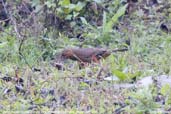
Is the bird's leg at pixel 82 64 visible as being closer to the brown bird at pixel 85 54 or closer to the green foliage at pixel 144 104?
the brown bird at pixel 85 54

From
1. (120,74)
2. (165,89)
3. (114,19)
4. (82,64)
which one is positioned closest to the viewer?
(165,89)

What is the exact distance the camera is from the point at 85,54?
438 cm

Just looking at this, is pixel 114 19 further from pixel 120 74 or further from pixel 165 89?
pixel 165 89

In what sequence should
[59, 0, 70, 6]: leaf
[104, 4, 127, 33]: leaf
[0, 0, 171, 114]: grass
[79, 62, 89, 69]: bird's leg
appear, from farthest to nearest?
1. [59, 0, 70, 6]: leaf
2. [104, 4, 127, 33]: leaf
3. [79, 62, 89, 69]: bird's leg
4. [0, 0, 171, 114]: grass

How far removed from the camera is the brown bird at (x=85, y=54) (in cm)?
436

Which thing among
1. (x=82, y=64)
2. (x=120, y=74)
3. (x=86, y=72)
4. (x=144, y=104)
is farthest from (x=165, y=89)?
(x=82, y=64)

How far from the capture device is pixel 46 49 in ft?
15.3

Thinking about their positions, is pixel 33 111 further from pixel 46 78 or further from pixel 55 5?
pixel 55 5

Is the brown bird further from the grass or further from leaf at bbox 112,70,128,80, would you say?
leaf at bbox 112,70,128,80

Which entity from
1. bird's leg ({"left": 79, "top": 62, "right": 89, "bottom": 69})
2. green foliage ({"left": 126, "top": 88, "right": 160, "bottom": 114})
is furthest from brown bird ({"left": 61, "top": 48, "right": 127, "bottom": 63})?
green foliage ({"left": 126, "top": 88, "right": 160, "bottom": 114})

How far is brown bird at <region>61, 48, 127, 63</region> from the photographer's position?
4355 mm

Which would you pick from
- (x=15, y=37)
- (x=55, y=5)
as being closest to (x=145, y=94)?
(x=15, y=37)

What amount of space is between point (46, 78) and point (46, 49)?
77 centimetres

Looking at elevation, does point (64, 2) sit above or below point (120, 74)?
above
